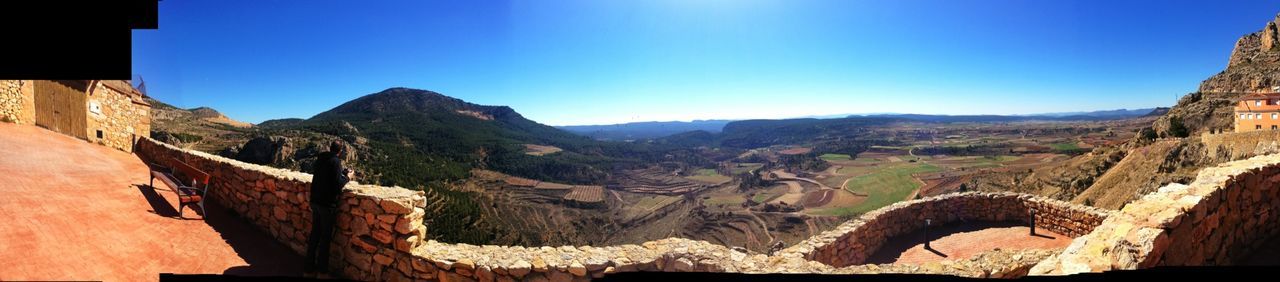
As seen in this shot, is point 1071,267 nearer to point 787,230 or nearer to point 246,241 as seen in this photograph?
point 246,241

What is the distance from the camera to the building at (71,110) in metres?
12.2

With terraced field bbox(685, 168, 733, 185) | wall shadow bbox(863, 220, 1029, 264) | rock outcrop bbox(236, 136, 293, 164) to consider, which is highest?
rock outcrop bbox(236, 136, 293, 164)

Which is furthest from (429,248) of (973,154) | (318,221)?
(973,154)

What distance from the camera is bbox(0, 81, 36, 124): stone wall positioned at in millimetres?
11898

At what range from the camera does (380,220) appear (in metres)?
5.48

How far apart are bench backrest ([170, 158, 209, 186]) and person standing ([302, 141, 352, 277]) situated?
115 inches

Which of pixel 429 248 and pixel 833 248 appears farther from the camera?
pixel 833 248

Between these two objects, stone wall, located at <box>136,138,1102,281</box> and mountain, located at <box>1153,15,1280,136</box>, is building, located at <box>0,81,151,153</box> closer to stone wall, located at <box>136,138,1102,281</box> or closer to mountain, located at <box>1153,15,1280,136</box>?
stone wall, located at <box>136,138,1102,281</box>

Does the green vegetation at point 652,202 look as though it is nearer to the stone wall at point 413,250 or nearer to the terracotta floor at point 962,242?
the terracotta floor at point 962,242

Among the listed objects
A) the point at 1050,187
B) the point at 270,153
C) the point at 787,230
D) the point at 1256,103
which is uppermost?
the point at 1256,103

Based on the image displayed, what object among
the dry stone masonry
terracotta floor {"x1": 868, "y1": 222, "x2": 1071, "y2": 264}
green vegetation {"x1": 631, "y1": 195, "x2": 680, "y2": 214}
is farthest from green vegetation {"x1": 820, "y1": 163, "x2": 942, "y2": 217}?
the dry stone masonry

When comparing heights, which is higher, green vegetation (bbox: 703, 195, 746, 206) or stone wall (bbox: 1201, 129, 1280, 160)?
stone wall (bbox: 1201, 129, 1280, 160)

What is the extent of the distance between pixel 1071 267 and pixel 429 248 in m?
6.28

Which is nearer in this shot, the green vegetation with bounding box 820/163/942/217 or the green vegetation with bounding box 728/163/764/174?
the green vegetation with bounding box 820/163/942/217
